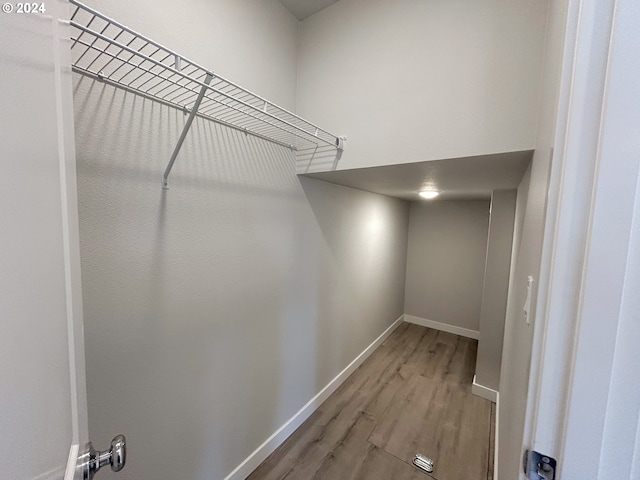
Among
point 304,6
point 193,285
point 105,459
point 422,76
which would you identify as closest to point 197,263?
point 193,285

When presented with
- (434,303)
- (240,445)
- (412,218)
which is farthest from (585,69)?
(434,303)

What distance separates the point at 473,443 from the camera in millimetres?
1774

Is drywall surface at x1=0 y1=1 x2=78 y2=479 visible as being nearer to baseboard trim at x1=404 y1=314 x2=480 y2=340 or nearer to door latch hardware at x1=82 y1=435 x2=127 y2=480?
door latch hardware at x1=82 y1=435 x2=127 y2=480

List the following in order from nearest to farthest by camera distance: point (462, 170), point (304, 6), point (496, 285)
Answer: point (462, 170), point (304, 6), point (496, 285)

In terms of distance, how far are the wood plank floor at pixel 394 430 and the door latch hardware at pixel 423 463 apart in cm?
3

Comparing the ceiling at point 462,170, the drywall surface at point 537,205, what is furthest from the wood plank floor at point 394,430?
the ceiling at point 462,170

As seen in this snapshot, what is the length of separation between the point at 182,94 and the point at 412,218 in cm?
336

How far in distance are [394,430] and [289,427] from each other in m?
0.77

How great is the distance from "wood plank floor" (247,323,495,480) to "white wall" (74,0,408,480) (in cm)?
27

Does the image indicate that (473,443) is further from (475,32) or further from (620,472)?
(475,32)

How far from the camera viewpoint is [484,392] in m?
2.24

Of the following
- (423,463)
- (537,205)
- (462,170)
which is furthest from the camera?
(423,463)

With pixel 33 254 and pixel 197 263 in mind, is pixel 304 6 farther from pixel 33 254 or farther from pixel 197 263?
pixel 33 254

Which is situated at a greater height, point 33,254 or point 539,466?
point 33,254
